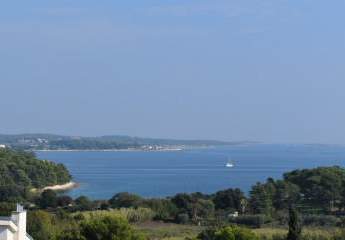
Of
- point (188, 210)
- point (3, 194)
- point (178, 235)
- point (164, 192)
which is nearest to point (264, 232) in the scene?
point (178, 235)

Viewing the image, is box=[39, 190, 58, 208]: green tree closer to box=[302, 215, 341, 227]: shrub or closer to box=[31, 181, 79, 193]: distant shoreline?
box=[302, 215, 341, 227]: shrub

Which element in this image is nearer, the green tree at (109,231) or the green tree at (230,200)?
the green tree at (109,231)

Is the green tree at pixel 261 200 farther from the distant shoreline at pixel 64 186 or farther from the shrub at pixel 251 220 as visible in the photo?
the distant shoreline at pixel 64 186

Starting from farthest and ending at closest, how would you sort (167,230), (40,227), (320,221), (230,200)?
(230,200), (320,221), (167,230), (40,227)

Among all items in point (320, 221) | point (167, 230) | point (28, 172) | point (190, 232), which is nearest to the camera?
point (190, 232)

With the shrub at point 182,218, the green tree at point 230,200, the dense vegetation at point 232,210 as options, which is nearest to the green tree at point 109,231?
the dense vegetation at point 232,210

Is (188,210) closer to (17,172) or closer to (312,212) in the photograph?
(312,212)

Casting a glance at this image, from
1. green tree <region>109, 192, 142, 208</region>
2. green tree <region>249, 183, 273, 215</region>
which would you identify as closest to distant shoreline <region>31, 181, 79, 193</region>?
green tree <region>109, 192, 142, 208</region>

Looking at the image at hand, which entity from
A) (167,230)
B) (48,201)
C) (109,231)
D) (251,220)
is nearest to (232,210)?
(251,220)

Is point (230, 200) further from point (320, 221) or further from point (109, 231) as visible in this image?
point (109, 231)

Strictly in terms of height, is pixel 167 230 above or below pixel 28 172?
Answer: below

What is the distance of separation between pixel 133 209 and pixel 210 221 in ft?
14.0

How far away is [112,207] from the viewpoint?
38844 mm

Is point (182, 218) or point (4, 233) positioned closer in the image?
point (4, 233)
